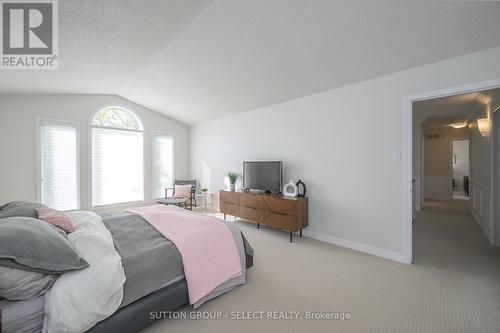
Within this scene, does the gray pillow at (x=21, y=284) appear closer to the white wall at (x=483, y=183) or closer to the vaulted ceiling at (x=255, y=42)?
the vaulted ceiling at (x=255, y=42)

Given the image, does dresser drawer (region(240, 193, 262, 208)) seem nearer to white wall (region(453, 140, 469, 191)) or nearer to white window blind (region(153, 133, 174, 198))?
white window blind (region(153, 133, 174, 198))

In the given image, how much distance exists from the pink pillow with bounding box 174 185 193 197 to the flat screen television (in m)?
1.72

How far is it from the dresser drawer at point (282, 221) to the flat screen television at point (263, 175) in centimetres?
51

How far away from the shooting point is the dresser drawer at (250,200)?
3912 mm

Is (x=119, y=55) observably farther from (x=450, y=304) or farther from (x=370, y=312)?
(x=450, y=304)

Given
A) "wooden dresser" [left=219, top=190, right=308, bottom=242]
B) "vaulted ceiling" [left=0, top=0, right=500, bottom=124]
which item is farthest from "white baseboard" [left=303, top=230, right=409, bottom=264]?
"vaulted ceiling" [left=0, top=0, right=500, bottom=124]

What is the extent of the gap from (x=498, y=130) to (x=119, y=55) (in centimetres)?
562

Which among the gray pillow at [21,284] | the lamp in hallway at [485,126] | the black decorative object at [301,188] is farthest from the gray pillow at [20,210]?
the lamp in hallway at [485,126]

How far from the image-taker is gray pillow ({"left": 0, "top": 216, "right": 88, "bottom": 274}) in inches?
47.6

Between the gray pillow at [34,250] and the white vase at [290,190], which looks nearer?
the gray pillow at [34,250]

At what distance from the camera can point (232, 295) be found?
2057 millimetres

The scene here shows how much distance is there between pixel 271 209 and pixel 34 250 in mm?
2956

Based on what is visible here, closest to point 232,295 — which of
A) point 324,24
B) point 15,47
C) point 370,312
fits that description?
point 370,312

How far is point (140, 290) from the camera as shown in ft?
5.08
